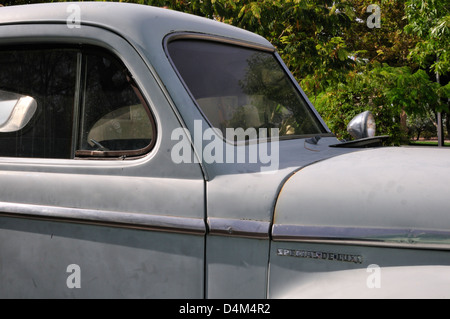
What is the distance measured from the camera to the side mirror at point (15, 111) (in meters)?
2.31

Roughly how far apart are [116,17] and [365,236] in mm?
1293

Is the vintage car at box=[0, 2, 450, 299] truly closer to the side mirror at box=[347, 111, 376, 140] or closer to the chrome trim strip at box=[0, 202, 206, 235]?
the chrome trim strip at box=[0, 202, 206, 235]

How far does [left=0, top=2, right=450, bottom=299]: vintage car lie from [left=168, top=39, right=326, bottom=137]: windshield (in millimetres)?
11

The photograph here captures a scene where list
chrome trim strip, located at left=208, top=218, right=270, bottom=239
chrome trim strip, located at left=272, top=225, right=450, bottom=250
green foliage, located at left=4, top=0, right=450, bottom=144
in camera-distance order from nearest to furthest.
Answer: chrome trim strip, located at left=272, top=225, right=450, bottom=250, chrome trim strip, located at left=208, top=218, right=270, bottom=239, green foliage, located at left=4, top=0, right=450, bottom=144

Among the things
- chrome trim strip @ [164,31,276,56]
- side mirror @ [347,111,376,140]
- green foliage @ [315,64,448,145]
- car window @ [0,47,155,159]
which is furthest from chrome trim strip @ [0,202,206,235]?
green foliage @ [315,64,448,145]

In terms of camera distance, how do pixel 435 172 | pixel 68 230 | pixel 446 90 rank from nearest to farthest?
pixel 435 172 < pixel 68 230 < pixel 446 90

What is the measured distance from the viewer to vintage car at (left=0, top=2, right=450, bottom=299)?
1.67m

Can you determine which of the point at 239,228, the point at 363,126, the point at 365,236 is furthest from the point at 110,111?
the point at 363,126

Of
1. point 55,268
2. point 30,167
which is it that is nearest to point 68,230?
point 55,268

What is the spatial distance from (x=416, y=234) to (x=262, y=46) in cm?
161

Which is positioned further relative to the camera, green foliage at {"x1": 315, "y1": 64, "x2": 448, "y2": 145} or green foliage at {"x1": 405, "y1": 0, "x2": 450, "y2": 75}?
green foliage at {"x1": 315, "y1": 64, "x2": 448, "y2": 145}

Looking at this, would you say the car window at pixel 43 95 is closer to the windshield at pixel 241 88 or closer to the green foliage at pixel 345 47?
the windshield at pixel 241 88

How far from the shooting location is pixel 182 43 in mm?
2264
